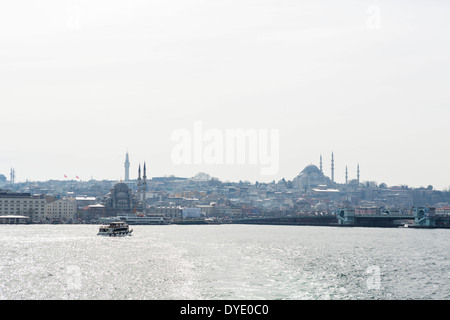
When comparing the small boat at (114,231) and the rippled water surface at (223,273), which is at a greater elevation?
the small boat at (114,231)

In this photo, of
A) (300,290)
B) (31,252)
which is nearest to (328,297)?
(300,290)

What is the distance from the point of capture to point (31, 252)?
82000 mm

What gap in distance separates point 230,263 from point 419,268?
16373 millimetres
